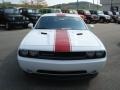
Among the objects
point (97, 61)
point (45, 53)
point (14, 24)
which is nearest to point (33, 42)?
point (45, 53)

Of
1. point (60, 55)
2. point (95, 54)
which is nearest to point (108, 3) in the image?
point (95, 54)

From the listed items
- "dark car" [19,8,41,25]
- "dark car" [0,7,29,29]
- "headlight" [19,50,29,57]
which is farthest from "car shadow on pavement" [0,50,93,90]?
"dark car" [19,8,41,25]

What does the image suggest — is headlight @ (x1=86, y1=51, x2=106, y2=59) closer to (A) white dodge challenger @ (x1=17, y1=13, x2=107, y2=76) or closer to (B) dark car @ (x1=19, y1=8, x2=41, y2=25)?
(A) white dodge challenger @ (x1=17, y1=13, x2=107, y2=76)

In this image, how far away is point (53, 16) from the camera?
716cm

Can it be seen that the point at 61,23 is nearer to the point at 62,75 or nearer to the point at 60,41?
the point at 60,41

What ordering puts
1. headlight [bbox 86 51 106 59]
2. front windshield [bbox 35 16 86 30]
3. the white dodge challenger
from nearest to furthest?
the white dodge challenger < headlight [bbox 86 51 106 59] < front windshield [bbox 35 16 86 30]

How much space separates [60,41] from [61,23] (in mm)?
1687

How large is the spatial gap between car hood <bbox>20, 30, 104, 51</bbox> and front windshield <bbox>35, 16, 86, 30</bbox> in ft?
1.84

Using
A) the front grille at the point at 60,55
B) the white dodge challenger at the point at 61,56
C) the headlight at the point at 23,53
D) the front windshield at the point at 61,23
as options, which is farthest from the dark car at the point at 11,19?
the front grille at the point at 60,55

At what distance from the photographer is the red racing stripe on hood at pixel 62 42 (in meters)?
4.90

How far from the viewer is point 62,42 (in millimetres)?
5160

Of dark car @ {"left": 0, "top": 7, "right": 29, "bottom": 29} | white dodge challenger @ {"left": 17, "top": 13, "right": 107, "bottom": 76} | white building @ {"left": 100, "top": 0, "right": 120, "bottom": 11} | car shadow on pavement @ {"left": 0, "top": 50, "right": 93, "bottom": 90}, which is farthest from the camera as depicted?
white building @ {"left": 100, "top": 0, "right": 120, "bottom": 11}

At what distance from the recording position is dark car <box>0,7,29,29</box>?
19783 millimetres

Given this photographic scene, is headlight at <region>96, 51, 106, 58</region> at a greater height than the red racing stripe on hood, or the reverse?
the red racing stripe on hood
